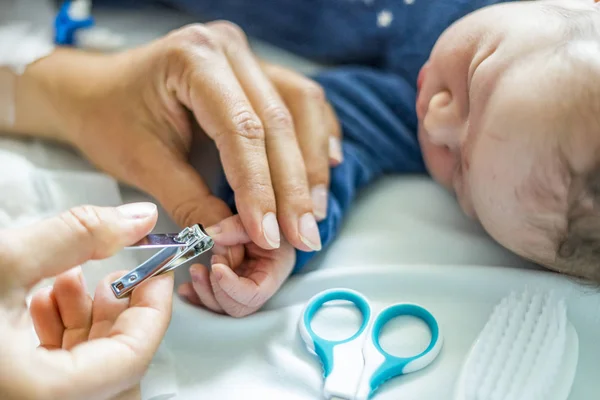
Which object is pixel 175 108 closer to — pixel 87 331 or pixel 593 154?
pixel 87 331

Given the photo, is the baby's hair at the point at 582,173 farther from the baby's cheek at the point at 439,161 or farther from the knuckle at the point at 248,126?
the knuckle at the point at 248,126

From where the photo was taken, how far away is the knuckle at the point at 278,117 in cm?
69

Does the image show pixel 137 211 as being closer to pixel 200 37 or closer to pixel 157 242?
pixel 157 242

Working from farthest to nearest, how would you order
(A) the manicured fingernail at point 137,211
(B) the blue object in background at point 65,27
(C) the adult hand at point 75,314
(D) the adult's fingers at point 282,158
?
1. (B) the blue object in background at point 65,27
2. (D) the adult's fingers at point 282,158
3. (A) the manicured fingernail at point 137,211
4. (C) the adult hand at point 75,314

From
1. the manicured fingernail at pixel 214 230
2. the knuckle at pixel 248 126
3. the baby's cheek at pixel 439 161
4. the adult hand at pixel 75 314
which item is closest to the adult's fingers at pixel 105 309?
the adult hand at pixel 75 314

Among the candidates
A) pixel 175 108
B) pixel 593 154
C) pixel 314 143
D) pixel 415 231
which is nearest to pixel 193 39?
pixel 175 108

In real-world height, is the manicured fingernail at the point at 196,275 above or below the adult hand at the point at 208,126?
below

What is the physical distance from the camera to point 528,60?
0.58 metres

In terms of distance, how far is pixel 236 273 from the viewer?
66 cm

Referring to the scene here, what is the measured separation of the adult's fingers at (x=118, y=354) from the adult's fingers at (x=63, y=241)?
0.06 m

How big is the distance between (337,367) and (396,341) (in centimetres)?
8

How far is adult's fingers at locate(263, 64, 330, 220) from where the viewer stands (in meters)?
0.72

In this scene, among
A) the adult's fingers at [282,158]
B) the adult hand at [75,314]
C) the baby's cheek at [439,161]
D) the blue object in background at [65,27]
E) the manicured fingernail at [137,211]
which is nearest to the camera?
the adult hand at [75,314]

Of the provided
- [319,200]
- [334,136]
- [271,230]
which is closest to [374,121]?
[334,136]
